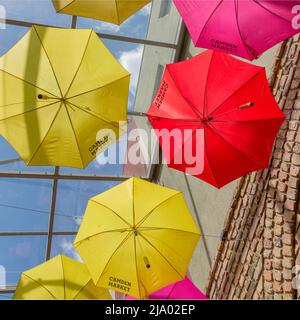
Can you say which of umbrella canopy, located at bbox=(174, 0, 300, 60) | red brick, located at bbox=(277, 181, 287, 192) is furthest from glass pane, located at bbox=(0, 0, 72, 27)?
red brick, located at bbox=(277, 181, 287, 192)

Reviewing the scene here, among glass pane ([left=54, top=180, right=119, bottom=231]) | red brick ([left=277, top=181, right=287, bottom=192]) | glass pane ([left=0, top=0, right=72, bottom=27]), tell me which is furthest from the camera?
Result: glass pane ([left=54, top=180, right=119, bottom=231])

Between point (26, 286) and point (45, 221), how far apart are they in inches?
61.0

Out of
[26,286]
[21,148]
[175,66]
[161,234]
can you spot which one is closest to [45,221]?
[26,286]

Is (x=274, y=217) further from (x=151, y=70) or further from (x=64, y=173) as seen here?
(x=64, y=173)

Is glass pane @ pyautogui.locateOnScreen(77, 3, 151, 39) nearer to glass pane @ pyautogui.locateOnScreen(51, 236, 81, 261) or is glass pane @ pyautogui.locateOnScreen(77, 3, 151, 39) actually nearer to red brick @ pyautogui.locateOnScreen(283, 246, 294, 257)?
glass pane @ pyautogui.locateOnScreen(51, 236, 81, 261)

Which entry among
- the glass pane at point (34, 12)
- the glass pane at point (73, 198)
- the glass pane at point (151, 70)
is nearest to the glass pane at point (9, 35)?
the glass pane at point (34, 12)

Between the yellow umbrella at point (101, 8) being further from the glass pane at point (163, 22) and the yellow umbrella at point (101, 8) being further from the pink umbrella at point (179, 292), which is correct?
the pink umbrella at point (179, 292)

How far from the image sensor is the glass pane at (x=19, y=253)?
5.96 metres

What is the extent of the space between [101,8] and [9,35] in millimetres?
1551

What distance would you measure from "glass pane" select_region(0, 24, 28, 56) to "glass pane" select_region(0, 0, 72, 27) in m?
0.13

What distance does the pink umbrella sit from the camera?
13.9 feet
